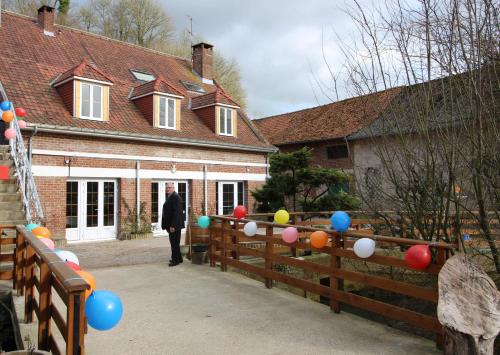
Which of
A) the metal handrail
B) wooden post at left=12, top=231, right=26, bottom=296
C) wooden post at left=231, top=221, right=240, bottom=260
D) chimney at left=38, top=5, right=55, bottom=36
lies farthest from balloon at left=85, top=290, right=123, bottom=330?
chimney at left=38, top=5, right=55, bottom=36

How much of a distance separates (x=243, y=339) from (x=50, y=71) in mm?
13822

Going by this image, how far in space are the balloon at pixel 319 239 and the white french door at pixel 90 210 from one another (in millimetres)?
9996

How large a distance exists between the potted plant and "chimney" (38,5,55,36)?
813cm

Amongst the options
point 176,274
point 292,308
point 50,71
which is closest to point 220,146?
point 50,71

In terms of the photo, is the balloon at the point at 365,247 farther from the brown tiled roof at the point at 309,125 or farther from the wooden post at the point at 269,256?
the brown tiled roof at the point at 309,125

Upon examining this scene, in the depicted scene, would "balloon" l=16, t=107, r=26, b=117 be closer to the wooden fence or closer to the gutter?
the gutter

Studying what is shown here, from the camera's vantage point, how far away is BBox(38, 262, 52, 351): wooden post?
378 centimetres

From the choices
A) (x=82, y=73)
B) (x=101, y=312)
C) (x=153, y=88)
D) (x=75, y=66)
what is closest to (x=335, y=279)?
(x=101, y=312)

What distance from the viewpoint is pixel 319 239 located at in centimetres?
602

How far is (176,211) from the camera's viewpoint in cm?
911

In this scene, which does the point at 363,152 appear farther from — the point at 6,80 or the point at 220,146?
the point at 6,80

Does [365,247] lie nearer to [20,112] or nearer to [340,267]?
[340,267]

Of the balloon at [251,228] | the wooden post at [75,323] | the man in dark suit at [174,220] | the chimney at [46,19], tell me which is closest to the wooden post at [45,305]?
the wooden post at [75,323]

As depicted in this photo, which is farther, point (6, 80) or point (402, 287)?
point (6, 80)
